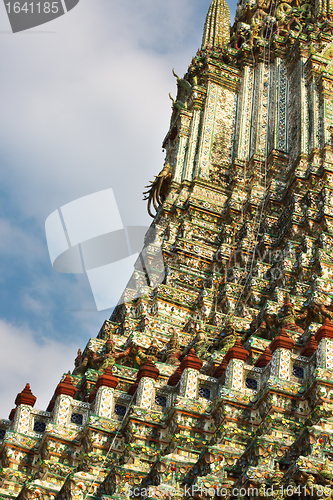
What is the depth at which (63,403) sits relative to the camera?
18.5 meters

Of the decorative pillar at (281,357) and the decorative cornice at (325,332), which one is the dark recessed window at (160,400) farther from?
the decorative cornice at (325,332)

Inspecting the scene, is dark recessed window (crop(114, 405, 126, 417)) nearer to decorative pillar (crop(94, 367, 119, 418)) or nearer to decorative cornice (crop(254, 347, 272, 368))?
decorative pillar (crop(94, 367, 119, 418))

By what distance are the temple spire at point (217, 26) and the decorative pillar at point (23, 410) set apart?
79.1 feet

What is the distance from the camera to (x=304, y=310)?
71.7ft

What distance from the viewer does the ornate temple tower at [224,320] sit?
1559cm

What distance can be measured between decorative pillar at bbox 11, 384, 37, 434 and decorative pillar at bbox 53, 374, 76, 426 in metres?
0.68

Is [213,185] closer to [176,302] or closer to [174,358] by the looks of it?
[176,302]

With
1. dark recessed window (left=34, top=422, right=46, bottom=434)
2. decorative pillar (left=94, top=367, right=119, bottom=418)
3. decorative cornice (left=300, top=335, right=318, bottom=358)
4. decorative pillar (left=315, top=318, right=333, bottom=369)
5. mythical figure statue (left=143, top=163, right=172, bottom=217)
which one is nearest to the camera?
decorative pillar (left=315, top=318, right=333, bottom=369)

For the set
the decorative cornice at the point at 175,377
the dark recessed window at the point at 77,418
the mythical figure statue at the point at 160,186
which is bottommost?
the dark recessed window at the point at 77,418

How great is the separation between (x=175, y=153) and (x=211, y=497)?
21441mm

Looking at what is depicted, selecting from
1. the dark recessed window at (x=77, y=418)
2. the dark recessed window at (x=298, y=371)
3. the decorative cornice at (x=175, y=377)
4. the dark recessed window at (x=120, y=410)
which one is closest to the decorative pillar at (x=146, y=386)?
the decorative cornice at (x=175, y=377)

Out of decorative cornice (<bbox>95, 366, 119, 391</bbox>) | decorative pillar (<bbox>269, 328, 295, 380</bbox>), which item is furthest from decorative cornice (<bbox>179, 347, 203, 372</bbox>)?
decorative pillar (<bbox>269, 328, 295, 380</bbox>)

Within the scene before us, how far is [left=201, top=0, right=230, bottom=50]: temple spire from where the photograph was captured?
40.6 m

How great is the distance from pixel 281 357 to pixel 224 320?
6.42 meters
